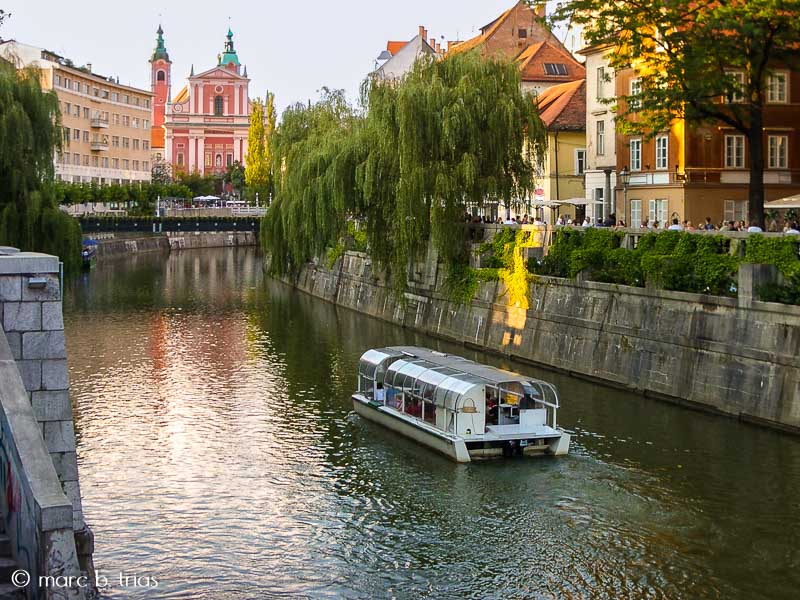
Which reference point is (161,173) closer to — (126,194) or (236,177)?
(236,177)

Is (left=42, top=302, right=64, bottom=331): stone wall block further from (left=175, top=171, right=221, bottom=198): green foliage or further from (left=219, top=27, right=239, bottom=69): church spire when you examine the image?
(left=219, top=27, right=239, bottom=69): church spire

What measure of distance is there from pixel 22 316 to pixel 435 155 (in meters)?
31.9

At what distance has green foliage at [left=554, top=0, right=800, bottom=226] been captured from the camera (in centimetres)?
3769

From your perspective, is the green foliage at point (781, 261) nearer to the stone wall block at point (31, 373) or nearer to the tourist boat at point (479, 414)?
the tourist boat at point (479, 414)

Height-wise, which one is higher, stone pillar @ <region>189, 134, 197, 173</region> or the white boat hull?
stone pillar @ <region>189, 134, 197, 173</region>

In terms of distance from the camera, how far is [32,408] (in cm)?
1748

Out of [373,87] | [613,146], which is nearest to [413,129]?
[373,87]

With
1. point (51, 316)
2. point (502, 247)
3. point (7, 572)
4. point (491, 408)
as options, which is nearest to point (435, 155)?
point (502, 247)

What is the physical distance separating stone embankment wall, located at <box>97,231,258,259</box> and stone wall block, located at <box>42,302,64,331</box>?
278 feet

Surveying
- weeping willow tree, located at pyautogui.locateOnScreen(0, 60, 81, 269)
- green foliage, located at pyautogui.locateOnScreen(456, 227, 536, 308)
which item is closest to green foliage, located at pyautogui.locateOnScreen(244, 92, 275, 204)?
weeping willow tree, located at pyautogui.locateOnScreen(0, 60, 81, 269)

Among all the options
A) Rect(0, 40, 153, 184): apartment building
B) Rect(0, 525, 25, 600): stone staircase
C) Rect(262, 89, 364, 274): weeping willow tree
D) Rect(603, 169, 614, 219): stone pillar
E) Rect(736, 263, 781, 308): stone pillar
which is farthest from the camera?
Rect(0, 40, 153, 184): apartment building

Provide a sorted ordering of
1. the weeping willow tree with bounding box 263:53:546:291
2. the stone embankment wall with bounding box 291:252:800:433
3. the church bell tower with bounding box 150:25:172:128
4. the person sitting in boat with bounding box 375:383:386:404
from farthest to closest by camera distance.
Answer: the church bell tower with bounding box 150:25:172:128 → the weeping willow tree with bounding box 263:53:546:291 → the person sitting in boat with bounding box 375:383:386:404 → the stone embankment wall with bounding box 291:252:800:433

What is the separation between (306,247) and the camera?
213ft

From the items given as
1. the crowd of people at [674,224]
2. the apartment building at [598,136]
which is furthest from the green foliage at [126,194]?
the apartment building at [598,136]
